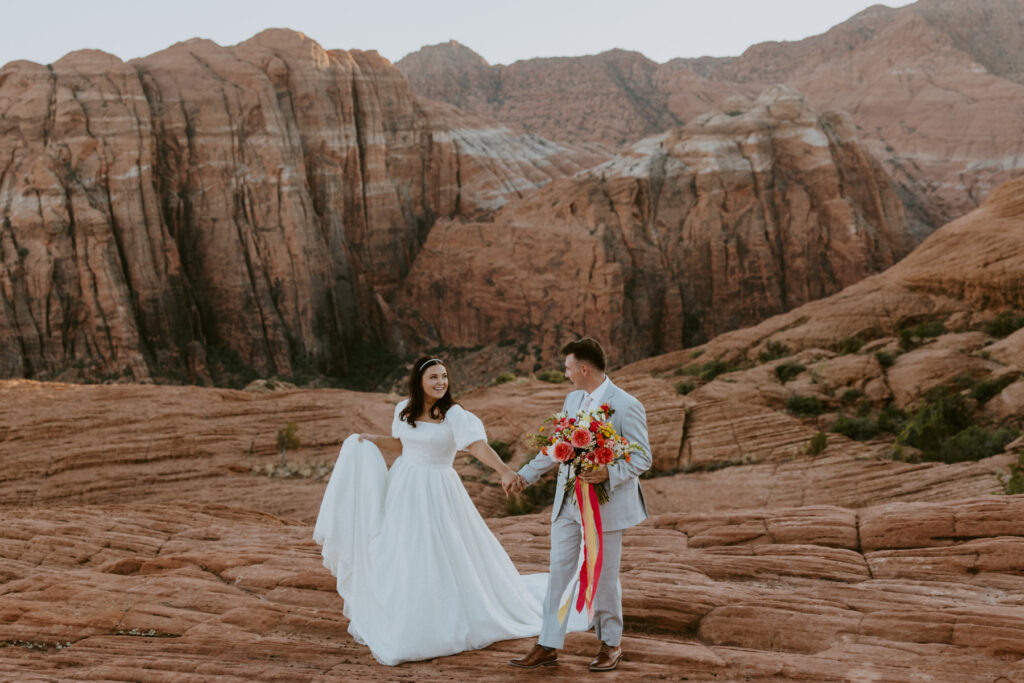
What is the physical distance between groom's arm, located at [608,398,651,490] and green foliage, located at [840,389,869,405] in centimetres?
1453

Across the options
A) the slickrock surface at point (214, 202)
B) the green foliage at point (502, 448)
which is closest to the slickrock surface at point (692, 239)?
the slickrock surface at point (214, 202)

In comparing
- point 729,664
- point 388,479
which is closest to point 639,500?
point 729,664

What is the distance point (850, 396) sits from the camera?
62.5 feet

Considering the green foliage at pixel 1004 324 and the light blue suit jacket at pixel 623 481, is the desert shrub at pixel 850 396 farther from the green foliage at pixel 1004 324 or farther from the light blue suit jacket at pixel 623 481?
the light blue suit jacket at pixel 623 481

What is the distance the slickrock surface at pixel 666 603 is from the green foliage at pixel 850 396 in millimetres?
9859

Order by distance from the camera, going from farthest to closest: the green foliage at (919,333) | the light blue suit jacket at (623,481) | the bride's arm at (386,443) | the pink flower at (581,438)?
1. the green foliage at (919,333)
2. the bride's arm at (386,443)
3. the light blue suit jacket at (623,481)
4. the pink flower at (581,438)

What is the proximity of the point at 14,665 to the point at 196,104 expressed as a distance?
1881 inches

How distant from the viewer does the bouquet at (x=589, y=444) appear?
566cm

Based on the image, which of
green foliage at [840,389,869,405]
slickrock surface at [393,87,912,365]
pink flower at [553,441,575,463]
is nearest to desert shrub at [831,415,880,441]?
green foliage at [840,389,869,405]

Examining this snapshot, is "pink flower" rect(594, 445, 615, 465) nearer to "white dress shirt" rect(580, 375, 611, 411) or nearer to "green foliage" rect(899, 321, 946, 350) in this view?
"white dress shirt" rect(580, 375, 611, 411)

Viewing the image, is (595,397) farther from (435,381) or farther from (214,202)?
(214,202)

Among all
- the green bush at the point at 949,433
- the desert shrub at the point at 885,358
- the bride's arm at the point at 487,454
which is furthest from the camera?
the desert shrub at the point at 885,358

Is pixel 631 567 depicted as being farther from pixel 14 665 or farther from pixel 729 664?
pixel 14 665

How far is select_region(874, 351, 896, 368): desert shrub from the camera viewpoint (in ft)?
66.3
